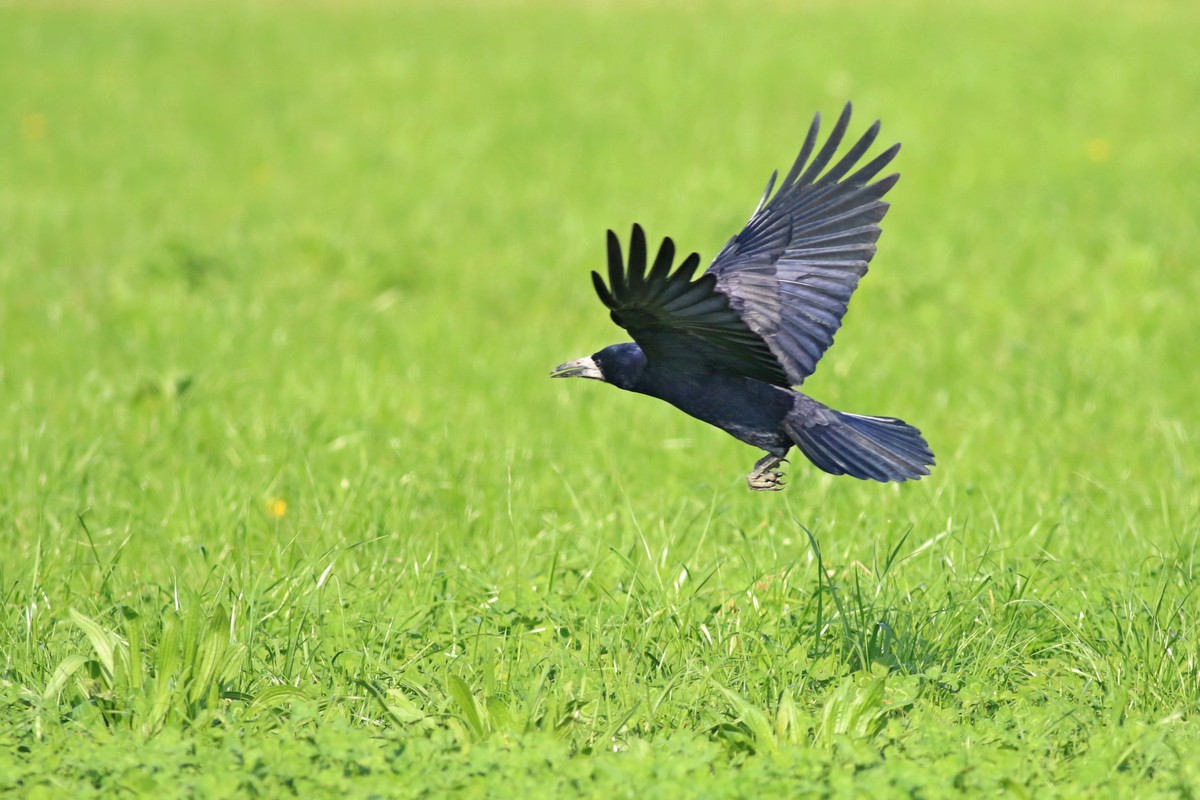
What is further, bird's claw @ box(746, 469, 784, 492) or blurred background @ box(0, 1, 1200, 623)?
blurred background @ box(0, 1, 1200, 623)

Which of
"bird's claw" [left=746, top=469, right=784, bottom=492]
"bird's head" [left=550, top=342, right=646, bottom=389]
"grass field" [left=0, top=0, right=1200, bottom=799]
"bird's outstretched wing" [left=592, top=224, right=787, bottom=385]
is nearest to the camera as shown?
"bird's outstretched wing" [left=592, top=224, right=787, bottom=385]

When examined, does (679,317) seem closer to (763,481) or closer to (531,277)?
(763,481)

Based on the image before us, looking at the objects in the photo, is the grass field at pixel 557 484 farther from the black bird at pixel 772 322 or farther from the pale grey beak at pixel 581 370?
the pale grey beak at pixel 581 370

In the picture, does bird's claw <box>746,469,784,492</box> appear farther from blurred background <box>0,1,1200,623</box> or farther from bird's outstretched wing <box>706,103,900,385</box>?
blurred background <box>0,1,1200,623</box>

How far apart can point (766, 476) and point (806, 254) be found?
67cm

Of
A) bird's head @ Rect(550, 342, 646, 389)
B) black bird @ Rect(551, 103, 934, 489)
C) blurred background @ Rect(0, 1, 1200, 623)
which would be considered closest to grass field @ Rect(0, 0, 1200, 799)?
blurred background @ Rect(0, 1, 1200, 623)

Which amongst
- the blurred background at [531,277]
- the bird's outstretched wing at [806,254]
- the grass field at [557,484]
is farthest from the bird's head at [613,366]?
the blurred background at [531,277]

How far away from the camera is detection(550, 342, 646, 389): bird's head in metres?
3.70

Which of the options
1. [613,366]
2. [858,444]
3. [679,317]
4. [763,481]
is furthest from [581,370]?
[858,444]

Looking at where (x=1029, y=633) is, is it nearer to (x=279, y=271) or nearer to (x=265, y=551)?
(x=265, y=551)

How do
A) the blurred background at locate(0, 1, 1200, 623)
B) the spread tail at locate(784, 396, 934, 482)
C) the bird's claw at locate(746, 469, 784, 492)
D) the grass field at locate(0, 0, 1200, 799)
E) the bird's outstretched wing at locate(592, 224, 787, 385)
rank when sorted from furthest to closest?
1. the blurred background at locate(0, 1, 1200, 623)
2. the bird's claw at locate(746, 469, 784, 492)
3. the spread tail at locate(784, 396, 934, 482)
4. the grass field at locate(0, 0, 1200, 799)
5. the bird's outstretched wing at locate(592, 224, 787, 385)

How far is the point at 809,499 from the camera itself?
4949 mm

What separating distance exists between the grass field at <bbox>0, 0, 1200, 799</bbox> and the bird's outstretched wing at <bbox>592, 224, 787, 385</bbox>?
0.66 m

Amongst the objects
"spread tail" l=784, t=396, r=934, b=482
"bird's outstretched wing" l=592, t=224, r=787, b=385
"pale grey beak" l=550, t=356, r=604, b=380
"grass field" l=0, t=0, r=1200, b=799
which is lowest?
"grass field" l=0, t=0, r=1200, b=799
